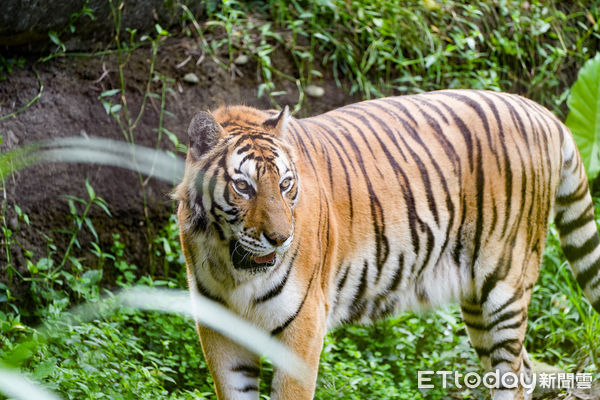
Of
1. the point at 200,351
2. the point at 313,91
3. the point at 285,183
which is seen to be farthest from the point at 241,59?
the point at 285,183

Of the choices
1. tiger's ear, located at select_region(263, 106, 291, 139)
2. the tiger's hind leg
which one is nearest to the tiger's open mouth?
tiger's ear, located at select_region(263, 106, 291, 139)

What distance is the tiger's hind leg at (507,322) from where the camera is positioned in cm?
369

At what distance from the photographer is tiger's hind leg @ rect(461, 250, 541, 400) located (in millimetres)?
3691

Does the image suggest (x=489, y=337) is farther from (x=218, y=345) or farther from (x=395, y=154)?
(x=218, y=345)

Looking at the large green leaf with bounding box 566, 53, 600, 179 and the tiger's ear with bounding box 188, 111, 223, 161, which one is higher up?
the tiger's ear with bounding box 188, 111, 223, 161

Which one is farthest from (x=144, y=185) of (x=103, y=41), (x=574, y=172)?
(x=574, y=172)

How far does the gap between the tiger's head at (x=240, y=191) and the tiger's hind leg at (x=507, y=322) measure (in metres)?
1.40

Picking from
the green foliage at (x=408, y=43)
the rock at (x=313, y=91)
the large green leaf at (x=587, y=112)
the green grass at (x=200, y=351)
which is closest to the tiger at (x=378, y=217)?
the green grass at (x=200, y=351)

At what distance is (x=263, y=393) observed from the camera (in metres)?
4.26

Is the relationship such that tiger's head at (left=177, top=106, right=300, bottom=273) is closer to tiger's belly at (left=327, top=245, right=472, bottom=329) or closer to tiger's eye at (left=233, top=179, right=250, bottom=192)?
tiger's eye at (left=233, top=179, right=250, bottom=192)

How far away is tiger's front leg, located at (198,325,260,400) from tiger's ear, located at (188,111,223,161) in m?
0.77

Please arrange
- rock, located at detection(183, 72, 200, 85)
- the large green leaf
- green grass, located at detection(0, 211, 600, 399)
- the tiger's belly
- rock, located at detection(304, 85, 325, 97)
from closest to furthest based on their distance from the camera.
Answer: green grass, located at detection(0, 211, 600, 399)
the tiger's belly
rock, located at detection(183, 72, 200, 85)
rock, located at detection(304, 85, 325, 97)
the large green leaf

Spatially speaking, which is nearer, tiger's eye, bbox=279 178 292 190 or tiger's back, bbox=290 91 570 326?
tiger's eye, bbox=279 178 292 190

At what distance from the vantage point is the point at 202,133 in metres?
2.83
